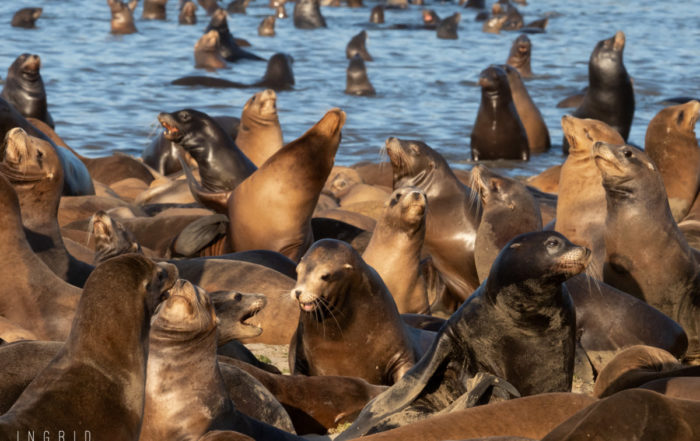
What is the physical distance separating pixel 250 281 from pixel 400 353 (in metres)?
1.24

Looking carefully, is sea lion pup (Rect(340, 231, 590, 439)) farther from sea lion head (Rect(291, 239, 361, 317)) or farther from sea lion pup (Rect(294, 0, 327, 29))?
sea lion pup (Rect(294, 0, 327, 29))

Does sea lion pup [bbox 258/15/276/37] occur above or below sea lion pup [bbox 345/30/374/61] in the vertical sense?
below

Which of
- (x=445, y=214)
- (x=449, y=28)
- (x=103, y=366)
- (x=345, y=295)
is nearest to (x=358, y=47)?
(x=449, y=28)

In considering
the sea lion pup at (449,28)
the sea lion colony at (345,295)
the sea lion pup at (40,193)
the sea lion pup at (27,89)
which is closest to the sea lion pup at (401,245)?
the sea lion colony at (345,295)

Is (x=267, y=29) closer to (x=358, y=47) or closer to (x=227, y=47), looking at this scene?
(x=227, y=47)

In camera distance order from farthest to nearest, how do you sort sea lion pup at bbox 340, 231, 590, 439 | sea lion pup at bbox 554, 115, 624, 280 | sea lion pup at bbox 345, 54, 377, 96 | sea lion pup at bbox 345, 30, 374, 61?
sea lion pup at bbox 345, 30, 374, 61 → sea lion pup at bbox 345, 54, 377, 96 → sea lion pup at bbox 554, 115, 624, 280 → sea lion pup at bbox 340, 231, 590, 439

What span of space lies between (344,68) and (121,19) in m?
6.63

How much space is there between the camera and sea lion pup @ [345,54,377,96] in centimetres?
1898

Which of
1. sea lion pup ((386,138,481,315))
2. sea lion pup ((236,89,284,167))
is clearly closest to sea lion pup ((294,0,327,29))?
sea lion pup ((236,89,284,167))

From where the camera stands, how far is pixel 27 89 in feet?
40.5

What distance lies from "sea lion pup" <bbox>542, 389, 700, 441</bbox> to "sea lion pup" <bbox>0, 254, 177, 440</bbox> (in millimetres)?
1132

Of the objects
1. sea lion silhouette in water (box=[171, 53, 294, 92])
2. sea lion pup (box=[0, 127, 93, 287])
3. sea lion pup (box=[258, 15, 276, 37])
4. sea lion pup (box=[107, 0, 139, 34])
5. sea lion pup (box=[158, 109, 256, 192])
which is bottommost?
sea lion pup (box=[258, 15, 276, 37])

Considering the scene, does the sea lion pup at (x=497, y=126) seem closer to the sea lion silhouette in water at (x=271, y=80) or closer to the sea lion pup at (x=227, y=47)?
the sea lion silhouette in water at (x=271, y=80)

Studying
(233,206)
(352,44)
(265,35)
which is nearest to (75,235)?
(233,206)
